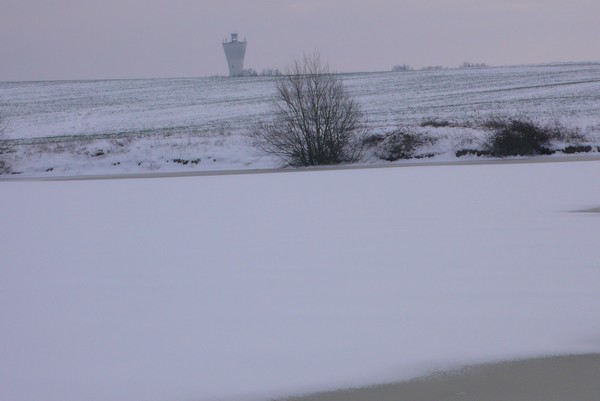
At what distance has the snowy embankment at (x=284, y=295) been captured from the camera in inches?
277

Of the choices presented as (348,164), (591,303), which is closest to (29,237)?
(591,303)

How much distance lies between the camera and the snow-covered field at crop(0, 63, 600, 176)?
4438 cm

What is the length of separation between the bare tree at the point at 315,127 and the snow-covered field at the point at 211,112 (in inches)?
55.7

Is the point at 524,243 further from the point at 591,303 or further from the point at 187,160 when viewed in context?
the point at 187,160

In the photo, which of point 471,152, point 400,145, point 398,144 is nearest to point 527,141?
point 471,152

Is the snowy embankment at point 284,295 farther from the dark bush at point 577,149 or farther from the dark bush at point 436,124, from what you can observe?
the dark bush at point 436,124

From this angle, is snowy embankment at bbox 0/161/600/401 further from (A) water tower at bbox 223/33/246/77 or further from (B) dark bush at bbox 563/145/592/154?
(A) water tower at bbox 223/33/246/77

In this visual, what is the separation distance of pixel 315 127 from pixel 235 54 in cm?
8113

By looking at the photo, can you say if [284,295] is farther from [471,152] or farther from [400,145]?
[400,145]

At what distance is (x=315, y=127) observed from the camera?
136ft

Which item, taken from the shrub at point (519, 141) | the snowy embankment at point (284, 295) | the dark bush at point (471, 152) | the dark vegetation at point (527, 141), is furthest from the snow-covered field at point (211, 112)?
the snowy embankment at point (284, 295)

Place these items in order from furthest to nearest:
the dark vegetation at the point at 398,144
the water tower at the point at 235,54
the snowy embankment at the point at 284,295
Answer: the water tower at the point at 235,54
the dark vegetation at the point at 398,144
the snowy embankment at the point at 284,295

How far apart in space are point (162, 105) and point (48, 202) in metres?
47.0

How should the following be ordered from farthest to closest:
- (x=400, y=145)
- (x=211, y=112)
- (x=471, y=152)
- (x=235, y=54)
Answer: (x=235, y=54), (x=211, y=112), (x=400, y=145), (x=471, y=152)
